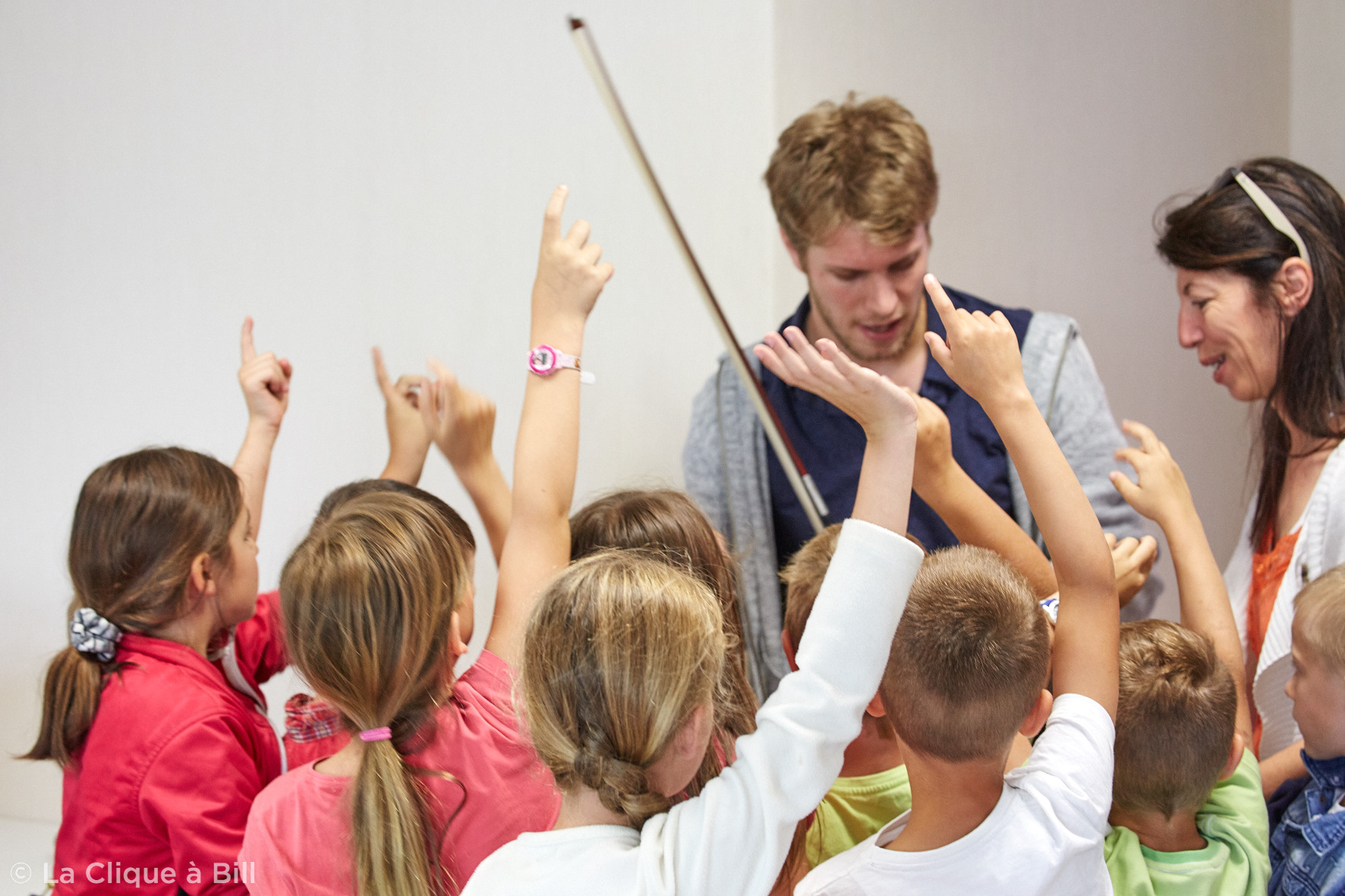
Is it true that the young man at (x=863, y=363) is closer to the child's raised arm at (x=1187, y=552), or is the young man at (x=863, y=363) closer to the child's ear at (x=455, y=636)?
the child's raised arm at (x=1187, y=552)

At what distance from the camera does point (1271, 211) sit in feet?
3.98

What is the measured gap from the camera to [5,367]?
1834mm

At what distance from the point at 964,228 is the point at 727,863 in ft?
4.24

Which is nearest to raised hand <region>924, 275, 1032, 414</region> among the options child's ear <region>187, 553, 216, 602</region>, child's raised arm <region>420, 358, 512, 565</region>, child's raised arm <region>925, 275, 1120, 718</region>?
child's raised arm <region>925, 275, 1120, 718</region>

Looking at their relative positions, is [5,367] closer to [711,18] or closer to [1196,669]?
[711,18]

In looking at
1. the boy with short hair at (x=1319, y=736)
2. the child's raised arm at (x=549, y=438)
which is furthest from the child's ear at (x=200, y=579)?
the boy with short hair at (x=1319, y=736)

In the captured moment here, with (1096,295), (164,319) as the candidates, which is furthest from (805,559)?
(164,319)

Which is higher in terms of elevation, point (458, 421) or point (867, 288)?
point (867, 288)

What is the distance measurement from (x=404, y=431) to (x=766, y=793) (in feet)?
3.12

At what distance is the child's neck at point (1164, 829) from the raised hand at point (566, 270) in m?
0.64

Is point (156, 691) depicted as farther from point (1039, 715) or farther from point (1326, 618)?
point (1326, 618)

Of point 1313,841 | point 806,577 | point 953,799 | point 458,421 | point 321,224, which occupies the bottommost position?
point 1313,841

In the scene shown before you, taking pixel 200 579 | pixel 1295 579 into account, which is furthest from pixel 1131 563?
pixel 200 579

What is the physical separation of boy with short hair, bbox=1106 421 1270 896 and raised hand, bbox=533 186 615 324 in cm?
57
